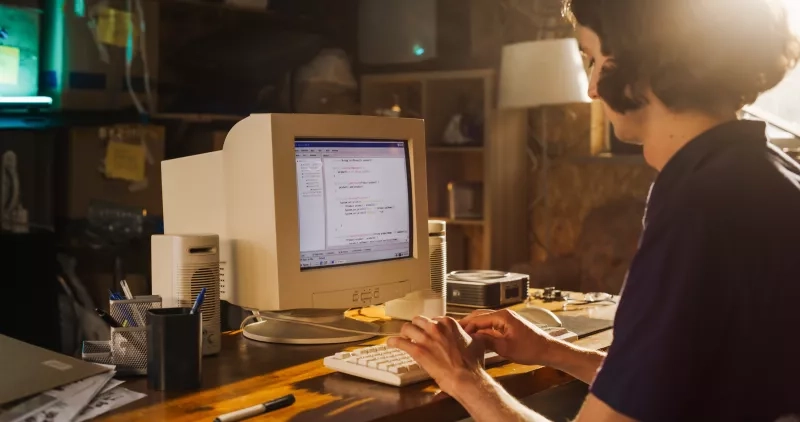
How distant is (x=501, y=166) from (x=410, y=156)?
2403mm

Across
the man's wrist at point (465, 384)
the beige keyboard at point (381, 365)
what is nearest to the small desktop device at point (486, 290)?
the beige keyboard at point (381, 365)

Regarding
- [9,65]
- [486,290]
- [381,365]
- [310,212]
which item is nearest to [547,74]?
[486,290]

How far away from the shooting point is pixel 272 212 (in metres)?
1.63

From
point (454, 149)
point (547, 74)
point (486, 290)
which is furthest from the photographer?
point (454, 149)

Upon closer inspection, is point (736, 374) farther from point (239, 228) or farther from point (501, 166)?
point (501, 166)

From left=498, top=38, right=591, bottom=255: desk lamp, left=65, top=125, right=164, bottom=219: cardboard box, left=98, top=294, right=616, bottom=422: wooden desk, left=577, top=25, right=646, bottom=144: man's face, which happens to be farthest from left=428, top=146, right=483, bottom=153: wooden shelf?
left=577, top=25, right=646, bottom=144: man's face

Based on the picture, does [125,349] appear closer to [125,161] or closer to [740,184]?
[740,184]

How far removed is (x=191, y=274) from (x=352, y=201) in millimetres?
368

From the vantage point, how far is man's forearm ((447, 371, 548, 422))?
1230 millimetres

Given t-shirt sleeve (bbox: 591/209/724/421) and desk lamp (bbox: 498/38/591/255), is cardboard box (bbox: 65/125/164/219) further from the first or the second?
t-shirt sleeve (bbox: 591/209/724/421)

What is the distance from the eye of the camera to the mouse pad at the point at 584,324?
1.82 meters

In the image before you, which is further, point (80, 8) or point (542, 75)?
point (542, 75)

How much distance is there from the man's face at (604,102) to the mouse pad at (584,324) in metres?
0.67

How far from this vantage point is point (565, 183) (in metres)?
4.33
